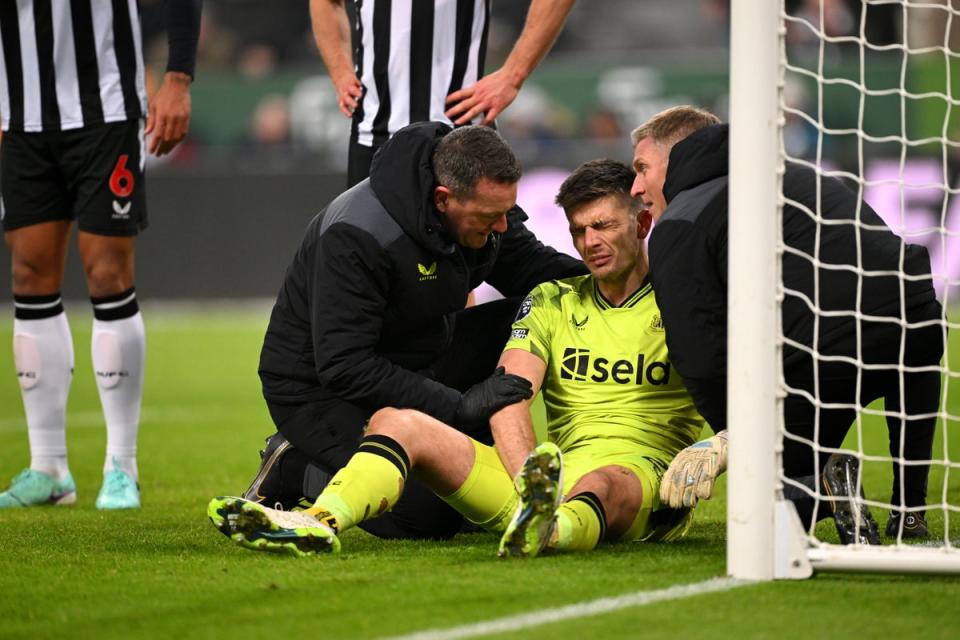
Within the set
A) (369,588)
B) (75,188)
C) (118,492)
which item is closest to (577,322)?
(369,588)

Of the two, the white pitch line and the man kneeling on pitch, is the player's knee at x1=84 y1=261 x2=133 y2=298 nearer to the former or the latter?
the man kneeling on pitch

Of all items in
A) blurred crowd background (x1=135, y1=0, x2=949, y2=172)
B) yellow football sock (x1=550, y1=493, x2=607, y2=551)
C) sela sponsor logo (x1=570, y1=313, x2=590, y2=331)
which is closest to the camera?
yellow football sock (x1=550, y1=493, x2=607, y2=551)

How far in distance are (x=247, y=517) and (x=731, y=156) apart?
1.38 metres

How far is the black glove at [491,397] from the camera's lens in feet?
12.5

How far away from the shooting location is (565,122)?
14609mm

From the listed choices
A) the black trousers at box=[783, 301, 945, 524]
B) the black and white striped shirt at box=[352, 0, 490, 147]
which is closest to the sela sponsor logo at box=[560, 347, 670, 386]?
the black trousers at box=[783, 301, 945, 524]

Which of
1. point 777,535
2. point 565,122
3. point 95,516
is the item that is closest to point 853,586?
point 777,535

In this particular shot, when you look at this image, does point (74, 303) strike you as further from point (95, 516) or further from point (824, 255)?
point (824, 255)

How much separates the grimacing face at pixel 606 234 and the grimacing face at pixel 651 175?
6 centimetres

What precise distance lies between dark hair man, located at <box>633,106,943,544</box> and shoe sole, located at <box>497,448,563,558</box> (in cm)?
39

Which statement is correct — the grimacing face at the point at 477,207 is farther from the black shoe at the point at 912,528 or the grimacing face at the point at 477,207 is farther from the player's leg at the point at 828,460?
the black shoe at the point at 912,528

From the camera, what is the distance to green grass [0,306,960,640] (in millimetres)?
2703

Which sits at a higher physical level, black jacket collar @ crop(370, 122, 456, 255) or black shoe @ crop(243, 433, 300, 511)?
black jacket collar @ crop(370, 122, 456, 255)

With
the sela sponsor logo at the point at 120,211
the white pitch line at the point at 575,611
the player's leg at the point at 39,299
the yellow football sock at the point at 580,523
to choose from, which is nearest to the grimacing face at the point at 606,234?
the yellow football sock at the point at 580,523
